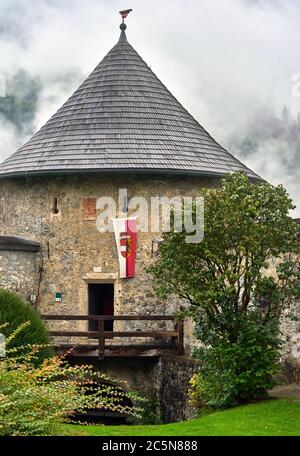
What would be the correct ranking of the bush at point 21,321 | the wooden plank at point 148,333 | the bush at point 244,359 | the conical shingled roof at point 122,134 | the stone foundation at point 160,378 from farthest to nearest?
1. the conical shingled roof at point 122,134
2. the wooden plank at point 148,333
3. the stone foundation at point 160,378
4. the bush at point 21,321
5. the bush at point 244,359

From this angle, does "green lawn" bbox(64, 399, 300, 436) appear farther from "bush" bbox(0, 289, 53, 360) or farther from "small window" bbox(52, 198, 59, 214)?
"small window" bbox(52, 198, 59, 214)

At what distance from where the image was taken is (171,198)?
22766 millimetres

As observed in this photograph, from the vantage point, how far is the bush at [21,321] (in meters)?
17.5

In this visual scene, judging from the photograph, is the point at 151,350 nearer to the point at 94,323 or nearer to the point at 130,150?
the point at 94,323

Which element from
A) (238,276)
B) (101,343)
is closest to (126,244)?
(101,343)

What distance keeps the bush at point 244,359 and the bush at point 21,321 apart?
3431 mm

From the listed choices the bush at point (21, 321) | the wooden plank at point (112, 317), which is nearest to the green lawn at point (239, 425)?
the bush at point (21, 321)

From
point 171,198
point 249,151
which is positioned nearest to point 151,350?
point 171,198

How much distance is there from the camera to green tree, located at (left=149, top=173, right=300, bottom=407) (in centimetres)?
1528

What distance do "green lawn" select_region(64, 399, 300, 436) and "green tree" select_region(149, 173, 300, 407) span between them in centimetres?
67

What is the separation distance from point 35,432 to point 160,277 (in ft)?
17.3

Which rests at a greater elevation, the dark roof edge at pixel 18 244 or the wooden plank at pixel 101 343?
the dark roof edge at pixel 18 244

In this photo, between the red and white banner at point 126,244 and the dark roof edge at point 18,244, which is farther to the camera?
the red and white banner at point 126,244

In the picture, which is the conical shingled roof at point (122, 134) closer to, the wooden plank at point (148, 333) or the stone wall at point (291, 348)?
the wooden plank at point (148, 333)
